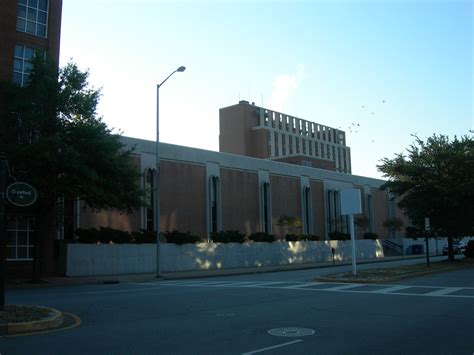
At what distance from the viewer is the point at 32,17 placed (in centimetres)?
3194

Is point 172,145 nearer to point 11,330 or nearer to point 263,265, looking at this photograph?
point 263,265

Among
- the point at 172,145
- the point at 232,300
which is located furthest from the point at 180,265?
the point at 232,300

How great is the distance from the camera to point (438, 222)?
34.8 meters

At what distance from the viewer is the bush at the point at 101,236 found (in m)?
31.9

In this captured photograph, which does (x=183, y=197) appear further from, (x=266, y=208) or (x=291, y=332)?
(x=291, y=332)

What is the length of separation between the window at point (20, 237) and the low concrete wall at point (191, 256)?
2.33 m

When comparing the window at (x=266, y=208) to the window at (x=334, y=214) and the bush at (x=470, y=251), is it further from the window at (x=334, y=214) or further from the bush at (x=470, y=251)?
the bush at (x=470, y=251)

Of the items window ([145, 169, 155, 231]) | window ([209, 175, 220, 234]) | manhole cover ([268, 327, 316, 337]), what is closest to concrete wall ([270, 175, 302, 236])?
window ([209, 175, 220, 234])

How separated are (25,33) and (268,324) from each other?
27095mm

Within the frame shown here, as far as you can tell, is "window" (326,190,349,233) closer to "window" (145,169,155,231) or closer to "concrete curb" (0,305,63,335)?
"window" (145,169,155,231)

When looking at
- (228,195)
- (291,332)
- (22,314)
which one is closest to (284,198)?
(228,195)

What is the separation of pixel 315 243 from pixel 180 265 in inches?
672

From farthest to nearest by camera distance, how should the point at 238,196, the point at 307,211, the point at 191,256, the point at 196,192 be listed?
the point at 307,211 → the point at 238,196 → the point at 196,192 → the point at 191,256

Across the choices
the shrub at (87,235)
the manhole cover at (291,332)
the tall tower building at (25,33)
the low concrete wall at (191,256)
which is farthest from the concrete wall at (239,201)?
the manhole cover at (291,332)
